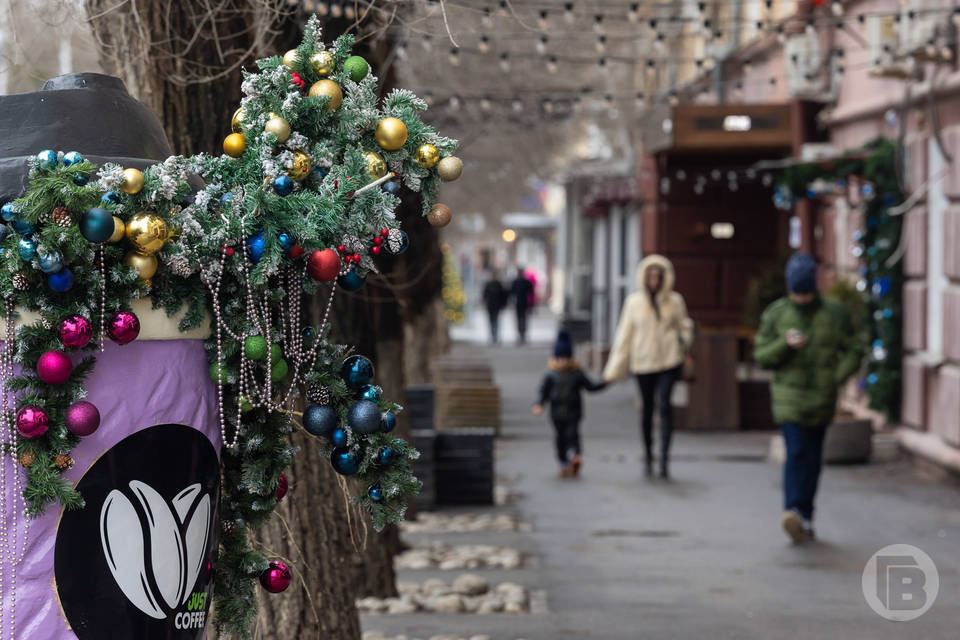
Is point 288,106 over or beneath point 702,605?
over

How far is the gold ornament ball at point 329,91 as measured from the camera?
351 cm

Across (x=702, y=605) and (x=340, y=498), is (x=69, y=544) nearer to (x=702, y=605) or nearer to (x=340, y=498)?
(x=340, y=498)

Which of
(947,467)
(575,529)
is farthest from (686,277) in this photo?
(575,529)

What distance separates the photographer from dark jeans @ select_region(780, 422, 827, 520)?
8734 millimetres

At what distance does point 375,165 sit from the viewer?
3510mm

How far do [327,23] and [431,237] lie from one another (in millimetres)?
6978

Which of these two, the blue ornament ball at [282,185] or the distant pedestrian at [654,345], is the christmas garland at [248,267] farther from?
the distant pedestrian at [654,345]

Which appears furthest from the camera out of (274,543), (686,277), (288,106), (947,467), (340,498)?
(686,277)

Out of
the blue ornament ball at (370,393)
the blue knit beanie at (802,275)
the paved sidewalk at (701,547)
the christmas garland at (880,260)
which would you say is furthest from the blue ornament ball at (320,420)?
the christmas garland at (880,260)

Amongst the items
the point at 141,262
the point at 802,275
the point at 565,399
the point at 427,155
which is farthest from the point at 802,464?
the point at 141,262

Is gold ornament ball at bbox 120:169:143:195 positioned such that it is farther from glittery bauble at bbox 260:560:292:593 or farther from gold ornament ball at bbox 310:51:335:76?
glittery bauble at bbox 260:560:292:593

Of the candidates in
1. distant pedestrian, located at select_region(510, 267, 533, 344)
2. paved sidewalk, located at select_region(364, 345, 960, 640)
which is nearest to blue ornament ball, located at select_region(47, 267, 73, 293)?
paved sidewalk, located at select_region(364, 345, 960, 640)

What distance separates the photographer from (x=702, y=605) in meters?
7.22

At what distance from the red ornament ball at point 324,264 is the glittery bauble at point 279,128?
0.31 metres
